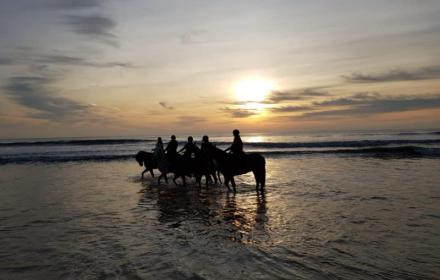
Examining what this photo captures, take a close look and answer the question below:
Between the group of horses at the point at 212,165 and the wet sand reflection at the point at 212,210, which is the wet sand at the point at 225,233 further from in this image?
the group of horses at the point at 212,165

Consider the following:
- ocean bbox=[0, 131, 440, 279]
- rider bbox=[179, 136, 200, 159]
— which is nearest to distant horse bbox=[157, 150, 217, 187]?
rider bbox=[179, 136, 200, 159]

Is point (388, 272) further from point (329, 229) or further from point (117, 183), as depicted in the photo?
point (117, 183)

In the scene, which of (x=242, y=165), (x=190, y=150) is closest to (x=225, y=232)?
(x=242, y=165)

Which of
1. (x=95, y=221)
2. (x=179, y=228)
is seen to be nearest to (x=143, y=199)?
(x=95, y=221)

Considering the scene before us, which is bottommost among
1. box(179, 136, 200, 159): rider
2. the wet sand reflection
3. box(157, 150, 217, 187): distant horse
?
the wet sand reflection

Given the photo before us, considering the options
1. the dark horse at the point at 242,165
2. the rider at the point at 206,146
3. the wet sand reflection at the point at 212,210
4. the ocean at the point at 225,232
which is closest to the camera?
the ocean at the point at 225,232

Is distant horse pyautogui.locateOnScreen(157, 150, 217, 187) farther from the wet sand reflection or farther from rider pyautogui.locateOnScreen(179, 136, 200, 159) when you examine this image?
the wet sand reflection

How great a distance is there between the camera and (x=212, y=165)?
601 inches

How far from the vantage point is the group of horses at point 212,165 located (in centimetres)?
1324

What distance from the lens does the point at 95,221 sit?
352 inches

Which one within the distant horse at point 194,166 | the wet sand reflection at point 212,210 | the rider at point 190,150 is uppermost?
the rider at point 190,150

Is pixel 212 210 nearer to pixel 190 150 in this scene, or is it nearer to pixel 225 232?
pixel 225 232

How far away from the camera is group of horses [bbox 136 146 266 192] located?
521 inches

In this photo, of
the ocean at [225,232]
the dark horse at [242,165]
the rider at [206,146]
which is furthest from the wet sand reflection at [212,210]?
the rider at [206,146]
